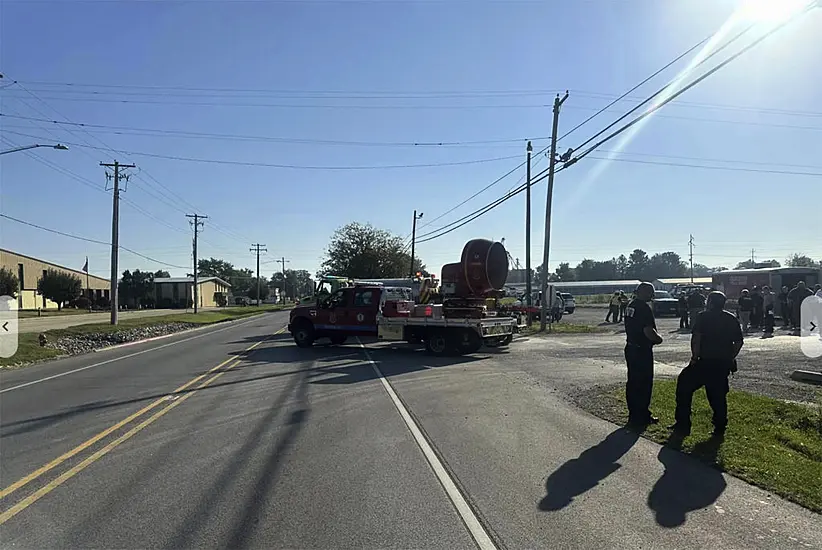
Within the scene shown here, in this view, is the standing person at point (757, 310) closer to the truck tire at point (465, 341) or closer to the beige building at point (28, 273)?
the truck tire at point (465, 341)

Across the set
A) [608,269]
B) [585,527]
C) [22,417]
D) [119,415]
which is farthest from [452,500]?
[608,269]

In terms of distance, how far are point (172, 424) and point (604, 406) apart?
21.6 feet

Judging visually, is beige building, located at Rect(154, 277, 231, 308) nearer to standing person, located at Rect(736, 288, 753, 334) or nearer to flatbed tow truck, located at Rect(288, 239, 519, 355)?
flatbed tow truck, located at Rect(288, 239, 519, 355)

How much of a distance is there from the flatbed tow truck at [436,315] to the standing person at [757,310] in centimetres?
1032

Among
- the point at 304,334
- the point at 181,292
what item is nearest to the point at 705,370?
the point at 304,334

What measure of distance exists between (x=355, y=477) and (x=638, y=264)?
634ft

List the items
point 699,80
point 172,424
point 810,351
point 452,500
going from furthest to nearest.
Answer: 1. point 810,351
2. point 699,80
3. point 172,424
4. point 452,500

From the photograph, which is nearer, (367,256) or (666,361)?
(666,361)

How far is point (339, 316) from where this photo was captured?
2358 cm

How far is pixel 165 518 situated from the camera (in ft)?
18.3

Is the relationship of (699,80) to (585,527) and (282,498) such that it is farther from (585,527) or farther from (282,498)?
(282,498)

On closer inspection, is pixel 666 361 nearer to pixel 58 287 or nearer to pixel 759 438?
pixel 759 438

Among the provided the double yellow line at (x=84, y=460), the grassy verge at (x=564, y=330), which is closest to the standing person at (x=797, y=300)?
the grassy verge at (x=564, y=330)

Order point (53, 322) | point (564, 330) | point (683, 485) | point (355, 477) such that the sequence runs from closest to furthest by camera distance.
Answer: point (683, 485), point (355, 477), point (564, 330), point (53, 322)
